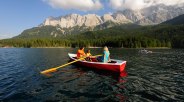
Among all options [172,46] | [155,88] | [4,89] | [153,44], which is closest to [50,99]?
[4,89]

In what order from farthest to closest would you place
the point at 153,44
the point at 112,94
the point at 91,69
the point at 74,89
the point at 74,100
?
1. the point at 153,44
2. the point at 91,69
3. the point at 74,89
4. the point at 112,94
5. the point at 74,100

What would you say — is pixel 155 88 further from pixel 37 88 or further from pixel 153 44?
pixel 153 44

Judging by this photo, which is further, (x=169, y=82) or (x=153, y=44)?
(x=153, y=44)

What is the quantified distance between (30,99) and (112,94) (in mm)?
7911

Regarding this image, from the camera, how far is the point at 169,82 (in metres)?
25.5

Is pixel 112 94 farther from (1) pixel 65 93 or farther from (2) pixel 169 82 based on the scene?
(2) pixel 169 82

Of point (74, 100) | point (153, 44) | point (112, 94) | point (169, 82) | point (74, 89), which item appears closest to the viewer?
point (74, 100)

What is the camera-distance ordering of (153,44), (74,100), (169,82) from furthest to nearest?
(153,44) → (169,82) → (74,100)

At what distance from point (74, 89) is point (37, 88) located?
429 cm

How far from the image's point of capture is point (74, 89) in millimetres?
22031

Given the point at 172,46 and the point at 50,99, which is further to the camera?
the point at 172,46

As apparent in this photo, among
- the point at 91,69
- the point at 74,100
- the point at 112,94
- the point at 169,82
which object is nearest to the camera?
the point at 74,100

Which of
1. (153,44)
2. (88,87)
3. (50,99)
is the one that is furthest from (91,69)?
(153,44)

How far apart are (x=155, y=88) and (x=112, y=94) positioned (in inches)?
217
